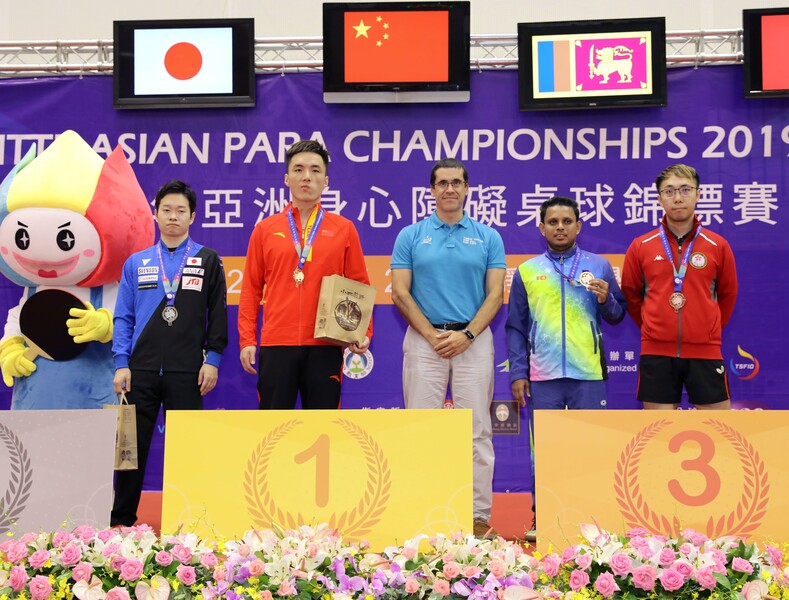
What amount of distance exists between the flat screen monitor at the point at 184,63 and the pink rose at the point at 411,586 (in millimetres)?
3761

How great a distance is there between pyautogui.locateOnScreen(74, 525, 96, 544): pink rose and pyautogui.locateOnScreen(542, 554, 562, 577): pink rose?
114 centimetres

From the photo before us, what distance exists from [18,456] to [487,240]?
2355 millimetres

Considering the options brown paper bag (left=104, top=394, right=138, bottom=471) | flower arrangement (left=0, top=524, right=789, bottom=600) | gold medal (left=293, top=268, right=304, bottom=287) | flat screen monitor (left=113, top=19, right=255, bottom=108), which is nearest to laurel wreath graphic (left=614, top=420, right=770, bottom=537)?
flower arrangement (left=0, top=524, right=789, bottom=600)

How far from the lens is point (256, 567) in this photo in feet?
6.61

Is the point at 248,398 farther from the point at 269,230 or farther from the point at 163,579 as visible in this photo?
the point at 163,579

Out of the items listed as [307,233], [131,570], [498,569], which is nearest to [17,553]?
[131,570]

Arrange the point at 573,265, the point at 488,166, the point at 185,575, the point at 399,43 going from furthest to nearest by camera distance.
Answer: the point at 488,166
the point at 399,43
the point at 573,265
the point at 185,575

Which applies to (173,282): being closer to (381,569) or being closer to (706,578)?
(381,569)

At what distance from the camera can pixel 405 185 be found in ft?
17.3

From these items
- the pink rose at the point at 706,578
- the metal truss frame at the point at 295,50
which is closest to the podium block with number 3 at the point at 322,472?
the pink rose at the point at 706,578

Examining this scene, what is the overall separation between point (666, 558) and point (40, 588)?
1.48 metres

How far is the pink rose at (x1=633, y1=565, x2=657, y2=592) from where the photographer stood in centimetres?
199

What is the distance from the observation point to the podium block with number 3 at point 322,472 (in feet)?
7.59

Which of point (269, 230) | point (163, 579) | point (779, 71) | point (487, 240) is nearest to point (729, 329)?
point (779, 71)
